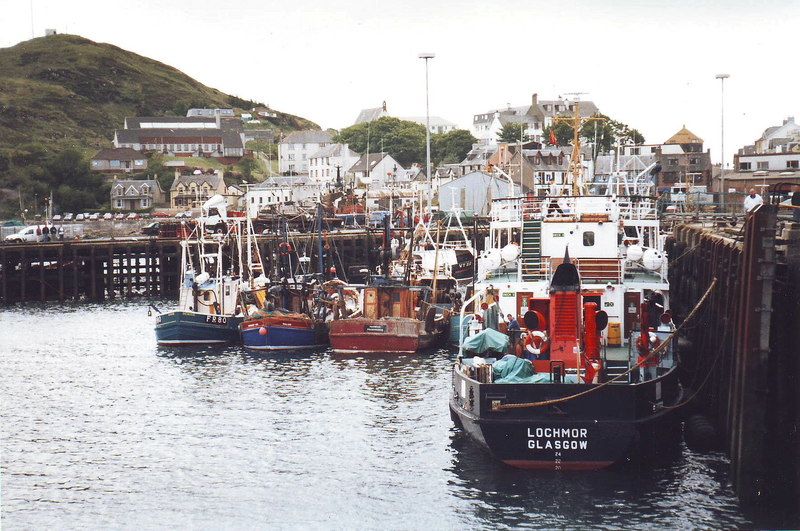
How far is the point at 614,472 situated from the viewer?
26609 mm

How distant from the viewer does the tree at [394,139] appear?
7121 inches

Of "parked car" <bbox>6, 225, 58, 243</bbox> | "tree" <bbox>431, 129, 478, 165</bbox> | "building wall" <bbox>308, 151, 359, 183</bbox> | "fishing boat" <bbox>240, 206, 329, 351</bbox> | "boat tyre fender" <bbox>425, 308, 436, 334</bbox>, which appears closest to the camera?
"boat tyre fender" <bbox>425, 308, 436, 334</bbox>

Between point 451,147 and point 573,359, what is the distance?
152 m

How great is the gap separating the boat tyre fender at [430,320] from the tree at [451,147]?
12730 cm

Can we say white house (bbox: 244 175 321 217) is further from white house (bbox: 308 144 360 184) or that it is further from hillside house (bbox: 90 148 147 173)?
hillside house (bbox: 90 148 147 173)

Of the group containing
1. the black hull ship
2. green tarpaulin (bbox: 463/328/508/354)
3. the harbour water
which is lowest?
the harbour water

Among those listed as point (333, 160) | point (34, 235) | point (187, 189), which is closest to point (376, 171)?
point (333, 160)

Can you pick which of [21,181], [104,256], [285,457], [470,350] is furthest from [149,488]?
[21,181]

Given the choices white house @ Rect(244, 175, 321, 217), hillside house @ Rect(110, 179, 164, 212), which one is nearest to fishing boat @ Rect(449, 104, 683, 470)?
white house @ Rect(244, 175, 321, 217)

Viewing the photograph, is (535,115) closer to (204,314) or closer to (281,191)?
(281,191)

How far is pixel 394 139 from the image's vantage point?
598 feet

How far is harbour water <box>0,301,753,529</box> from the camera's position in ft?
81.3

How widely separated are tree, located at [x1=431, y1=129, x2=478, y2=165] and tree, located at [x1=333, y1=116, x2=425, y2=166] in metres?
2.58

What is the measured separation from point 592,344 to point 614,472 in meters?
3.49
